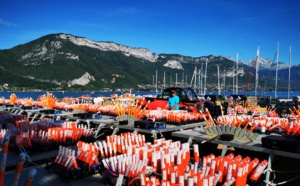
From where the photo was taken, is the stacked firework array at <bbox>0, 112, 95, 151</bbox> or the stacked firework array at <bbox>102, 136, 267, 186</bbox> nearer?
the stacked firework array at <bbox>102, 136, 267, 186</bbox>

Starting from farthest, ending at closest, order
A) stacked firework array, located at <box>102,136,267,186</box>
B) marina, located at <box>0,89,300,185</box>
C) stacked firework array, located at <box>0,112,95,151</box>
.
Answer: stacked firework array, located at <box>0,112,95,151</box>
marina, located at <box>0,89,300,185</box>
stacked firework array, located at <box>102,136,267,186</box>

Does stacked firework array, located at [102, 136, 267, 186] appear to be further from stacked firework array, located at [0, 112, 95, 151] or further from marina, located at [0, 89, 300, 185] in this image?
stacked firework array, located at [0, 112, 95, 151]

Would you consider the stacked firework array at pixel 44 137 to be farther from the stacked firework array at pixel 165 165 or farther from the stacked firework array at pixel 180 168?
the stacked firework array at pixel 180 168

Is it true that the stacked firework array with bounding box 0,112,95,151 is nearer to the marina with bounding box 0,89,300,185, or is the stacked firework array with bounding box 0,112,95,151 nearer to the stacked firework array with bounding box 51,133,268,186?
the marina with bounding box 0,89,300,185

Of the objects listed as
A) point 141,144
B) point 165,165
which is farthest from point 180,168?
point 141,144

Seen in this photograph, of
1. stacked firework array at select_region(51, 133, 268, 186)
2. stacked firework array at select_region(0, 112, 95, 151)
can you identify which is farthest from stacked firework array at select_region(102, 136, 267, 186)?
stacked firework array at select_region(0, 112, 95, 151)

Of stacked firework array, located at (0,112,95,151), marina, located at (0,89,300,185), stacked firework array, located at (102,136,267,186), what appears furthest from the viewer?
stacked firework array, located at (0,112,95,151)

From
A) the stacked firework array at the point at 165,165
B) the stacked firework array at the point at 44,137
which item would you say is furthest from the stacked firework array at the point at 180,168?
the stacked firework array at the point at 44,137

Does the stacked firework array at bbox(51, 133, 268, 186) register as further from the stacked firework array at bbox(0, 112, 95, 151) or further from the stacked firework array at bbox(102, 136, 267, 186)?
the stacked firework array at bbox(0, 112, 95, 151)

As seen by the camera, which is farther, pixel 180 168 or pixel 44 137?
pixel 44 137

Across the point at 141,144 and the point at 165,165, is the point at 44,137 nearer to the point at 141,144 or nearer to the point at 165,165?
the point at 141,144

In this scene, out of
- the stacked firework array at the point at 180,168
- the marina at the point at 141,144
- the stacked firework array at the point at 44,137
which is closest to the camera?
the stacked firework array at the point at 180,168

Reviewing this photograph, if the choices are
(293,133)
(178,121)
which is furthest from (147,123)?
(293,133)

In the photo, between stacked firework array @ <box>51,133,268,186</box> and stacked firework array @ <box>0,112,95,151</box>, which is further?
stacked firework array @ <box>0,112,95,151</box>
